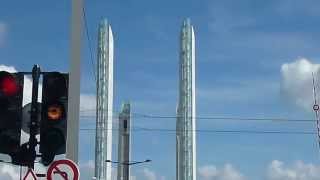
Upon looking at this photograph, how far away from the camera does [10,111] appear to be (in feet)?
41.4

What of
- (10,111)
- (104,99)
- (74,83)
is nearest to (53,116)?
(10,111)

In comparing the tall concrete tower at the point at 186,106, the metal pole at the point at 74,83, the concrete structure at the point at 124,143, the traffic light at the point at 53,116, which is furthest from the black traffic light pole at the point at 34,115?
the tall concrete tower at the point at 186,106

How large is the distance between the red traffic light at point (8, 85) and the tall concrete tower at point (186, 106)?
9304 cm

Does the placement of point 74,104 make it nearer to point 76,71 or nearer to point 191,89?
point 76,71

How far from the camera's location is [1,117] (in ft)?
41.2

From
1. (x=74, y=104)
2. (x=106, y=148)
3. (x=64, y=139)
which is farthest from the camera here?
(x=106, y=148)

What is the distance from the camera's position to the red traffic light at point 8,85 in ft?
41.6

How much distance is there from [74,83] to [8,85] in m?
2.12

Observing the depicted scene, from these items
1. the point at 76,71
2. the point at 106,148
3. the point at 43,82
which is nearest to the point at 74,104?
the point at 76,71

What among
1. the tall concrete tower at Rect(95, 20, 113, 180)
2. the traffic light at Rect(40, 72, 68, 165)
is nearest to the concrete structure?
the tall concrete tower at Rect(95, 20, 113, 180)

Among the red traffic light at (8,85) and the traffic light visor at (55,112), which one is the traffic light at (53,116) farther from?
the red traffic light at (8,85)

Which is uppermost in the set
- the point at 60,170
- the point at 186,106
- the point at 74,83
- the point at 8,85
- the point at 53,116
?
the point at 186,106

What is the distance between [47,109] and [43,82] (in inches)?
21.1

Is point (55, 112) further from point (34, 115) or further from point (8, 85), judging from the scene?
point (8, 85)
